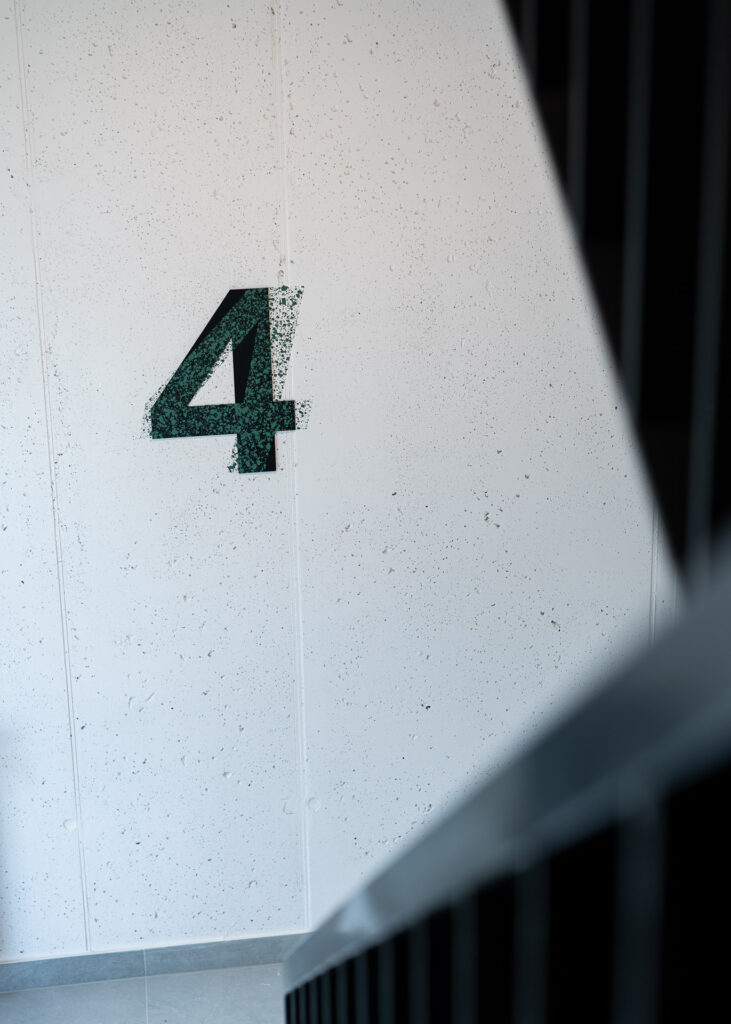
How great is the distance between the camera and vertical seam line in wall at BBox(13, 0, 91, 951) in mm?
2646

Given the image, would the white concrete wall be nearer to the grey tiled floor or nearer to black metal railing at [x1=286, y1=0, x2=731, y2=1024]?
the grey tiled floor

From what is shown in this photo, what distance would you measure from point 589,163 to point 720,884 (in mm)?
452

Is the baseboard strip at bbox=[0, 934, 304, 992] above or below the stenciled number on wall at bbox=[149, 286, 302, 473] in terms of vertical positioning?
below

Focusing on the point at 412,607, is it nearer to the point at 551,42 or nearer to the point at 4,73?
the point at 4,73

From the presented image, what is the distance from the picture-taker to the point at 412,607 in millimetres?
2982

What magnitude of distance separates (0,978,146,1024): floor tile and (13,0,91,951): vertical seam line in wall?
15 centimetres

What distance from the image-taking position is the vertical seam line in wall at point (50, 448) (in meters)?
2.65

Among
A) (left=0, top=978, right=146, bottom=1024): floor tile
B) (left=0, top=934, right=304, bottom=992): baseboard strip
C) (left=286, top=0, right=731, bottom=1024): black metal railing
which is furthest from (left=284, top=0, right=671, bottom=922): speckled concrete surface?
(left=286, top=0, right=731, bottom=1024): black metal railing

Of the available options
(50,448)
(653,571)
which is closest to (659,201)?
(50,448)

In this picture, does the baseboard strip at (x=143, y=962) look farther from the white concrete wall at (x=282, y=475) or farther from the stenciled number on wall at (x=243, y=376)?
the stenciled number on wall at (x=243, y=376)

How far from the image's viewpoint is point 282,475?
288 centimetres

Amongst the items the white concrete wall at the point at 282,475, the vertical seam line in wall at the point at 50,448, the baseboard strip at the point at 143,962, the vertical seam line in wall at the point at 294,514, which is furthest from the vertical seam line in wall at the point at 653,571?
the vertical seam line in wall at the point at 50,448

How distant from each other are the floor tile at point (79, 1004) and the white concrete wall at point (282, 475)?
0.16 meters

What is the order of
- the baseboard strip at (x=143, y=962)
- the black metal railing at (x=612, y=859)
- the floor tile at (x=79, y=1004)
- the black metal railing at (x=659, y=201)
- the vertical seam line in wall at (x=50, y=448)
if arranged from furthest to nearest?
the baseboard strip at (x=143, y=962) → the floor tile at (x=79, y=1004) → the vertical seam line in wall at (x=50, y=448) → the black metal railing at (x=659, y=201) → the black metal railing at (x=612, y=859)
